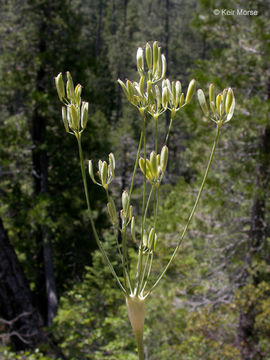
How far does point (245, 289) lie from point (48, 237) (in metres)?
6.02

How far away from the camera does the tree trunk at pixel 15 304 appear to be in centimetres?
507

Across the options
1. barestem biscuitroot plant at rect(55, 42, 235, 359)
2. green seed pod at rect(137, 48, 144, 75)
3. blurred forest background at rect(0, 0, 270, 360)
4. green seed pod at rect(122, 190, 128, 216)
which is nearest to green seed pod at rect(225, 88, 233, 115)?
barestem biscuitroot plant at rect(55, 42, 235, 359)

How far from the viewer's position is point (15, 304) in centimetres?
515

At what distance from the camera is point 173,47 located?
94.0 feet

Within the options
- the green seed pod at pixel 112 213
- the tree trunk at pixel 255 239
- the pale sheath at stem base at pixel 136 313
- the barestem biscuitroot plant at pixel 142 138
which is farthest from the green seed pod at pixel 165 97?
the tree trunk at pixel 255 239

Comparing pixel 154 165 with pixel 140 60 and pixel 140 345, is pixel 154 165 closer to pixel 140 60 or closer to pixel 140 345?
pixel 140 60

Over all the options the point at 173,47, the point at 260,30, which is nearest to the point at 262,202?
the point at 260,30

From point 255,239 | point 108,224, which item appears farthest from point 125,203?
point 108,224

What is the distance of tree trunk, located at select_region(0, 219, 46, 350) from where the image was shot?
5070 mm

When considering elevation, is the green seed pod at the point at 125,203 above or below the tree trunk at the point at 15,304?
above

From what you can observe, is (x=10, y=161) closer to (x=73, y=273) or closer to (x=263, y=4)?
(x=73, y=273)

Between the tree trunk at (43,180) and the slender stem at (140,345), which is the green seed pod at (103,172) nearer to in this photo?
the slender stem at (140,345)

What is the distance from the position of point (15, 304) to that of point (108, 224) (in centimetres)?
694

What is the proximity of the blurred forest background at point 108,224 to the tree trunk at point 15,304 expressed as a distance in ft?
0.05
